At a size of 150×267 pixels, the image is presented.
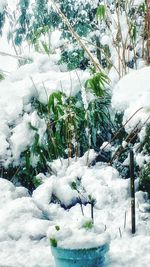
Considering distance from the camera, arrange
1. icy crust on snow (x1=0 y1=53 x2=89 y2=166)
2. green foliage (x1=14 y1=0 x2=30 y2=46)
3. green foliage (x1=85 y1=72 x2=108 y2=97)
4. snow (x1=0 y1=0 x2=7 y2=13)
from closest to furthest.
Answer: green foliage (x1=85 y1=72 x2=108 y2=97)
icy crust on snow (x1=0 y1=53 x2=89 y2=166)
snow (x1=0 y1=0 x2=7 y2=13)
green foliage (x1=14 y1=0 x2=30 y2=46)

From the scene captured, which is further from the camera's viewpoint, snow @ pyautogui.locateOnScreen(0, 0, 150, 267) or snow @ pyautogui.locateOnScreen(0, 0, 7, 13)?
snow @ pyautogui.locateOnScreen(0, 0, 7, 13)

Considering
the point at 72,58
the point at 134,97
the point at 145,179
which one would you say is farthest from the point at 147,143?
the point at 72,58

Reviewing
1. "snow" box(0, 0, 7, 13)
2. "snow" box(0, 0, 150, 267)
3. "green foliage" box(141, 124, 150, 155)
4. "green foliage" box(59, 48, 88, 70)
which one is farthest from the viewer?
"snow" box(0, 0, 7, 13)

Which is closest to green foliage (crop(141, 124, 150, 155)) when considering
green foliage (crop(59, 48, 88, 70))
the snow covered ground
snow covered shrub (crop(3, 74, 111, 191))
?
the snow covered ground

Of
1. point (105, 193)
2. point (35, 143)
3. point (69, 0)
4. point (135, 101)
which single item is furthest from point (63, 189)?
point (69, 0)

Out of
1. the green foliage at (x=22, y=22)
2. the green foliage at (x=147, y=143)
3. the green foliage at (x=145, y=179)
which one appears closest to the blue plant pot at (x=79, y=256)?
the green foliage at (x=145, y=179)

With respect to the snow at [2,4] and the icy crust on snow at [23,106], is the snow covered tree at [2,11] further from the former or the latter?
the icy crust on snow at [23,106]

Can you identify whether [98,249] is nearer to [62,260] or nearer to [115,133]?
[62,260]

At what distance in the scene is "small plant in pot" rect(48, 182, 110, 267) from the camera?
2.23 meters

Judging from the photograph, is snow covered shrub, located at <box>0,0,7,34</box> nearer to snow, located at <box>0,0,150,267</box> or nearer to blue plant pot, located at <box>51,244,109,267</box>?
snow, located at <box>0,0,150,267</box>

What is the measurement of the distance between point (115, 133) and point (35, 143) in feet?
2.55

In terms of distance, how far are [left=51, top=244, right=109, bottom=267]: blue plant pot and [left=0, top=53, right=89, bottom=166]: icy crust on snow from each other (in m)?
1.76

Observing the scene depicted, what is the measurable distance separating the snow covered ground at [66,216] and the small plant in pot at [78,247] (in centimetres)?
14

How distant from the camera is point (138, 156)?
136 inches
